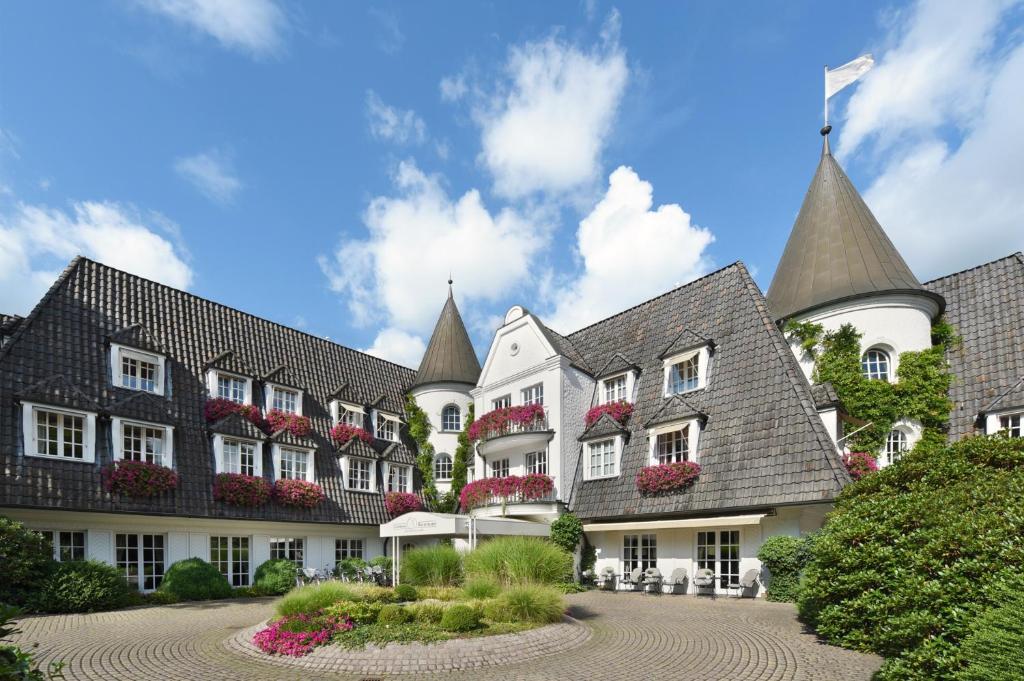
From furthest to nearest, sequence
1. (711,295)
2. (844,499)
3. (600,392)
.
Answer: (600,392) < (711,295) < (844,499)

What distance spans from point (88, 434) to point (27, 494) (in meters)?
2.15

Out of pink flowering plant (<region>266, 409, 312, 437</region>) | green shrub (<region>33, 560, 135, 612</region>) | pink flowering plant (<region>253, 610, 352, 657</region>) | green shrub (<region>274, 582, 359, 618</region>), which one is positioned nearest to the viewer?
pink flowering plant (<region>253, 610, 352, 657</region>)

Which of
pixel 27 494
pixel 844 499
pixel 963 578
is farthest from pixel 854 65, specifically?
pixel 27 494

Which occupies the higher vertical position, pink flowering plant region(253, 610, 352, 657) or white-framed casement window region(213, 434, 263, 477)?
white-framed casement window region(213, 434, 263, 477)

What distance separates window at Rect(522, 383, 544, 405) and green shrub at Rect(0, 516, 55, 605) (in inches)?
627

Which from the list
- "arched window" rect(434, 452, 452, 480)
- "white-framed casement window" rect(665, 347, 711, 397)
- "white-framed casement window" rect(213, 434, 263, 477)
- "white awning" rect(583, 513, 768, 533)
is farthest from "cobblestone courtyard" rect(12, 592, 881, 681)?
"arched window" rect(434, 452, 452, 480)

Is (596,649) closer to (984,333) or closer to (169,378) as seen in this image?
(984,333)

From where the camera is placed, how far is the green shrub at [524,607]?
10.6 metres

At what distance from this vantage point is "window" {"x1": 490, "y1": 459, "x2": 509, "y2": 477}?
23891 mm

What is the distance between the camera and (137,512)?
16656 millimetres

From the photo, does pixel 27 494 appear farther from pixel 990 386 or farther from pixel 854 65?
pixel 854 65

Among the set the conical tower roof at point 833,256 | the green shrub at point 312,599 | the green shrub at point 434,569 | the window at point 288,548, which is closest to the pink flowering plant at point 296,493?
the window at point 288,548

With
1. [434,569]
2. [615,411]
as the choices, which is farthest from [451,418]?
[434,569]

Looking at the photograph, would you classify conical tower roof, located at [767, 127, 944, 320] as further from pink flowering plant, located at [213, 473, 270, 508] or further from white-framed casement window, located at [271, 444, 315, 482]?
pink flowering plant, located at [213, 473, 270, 508]
